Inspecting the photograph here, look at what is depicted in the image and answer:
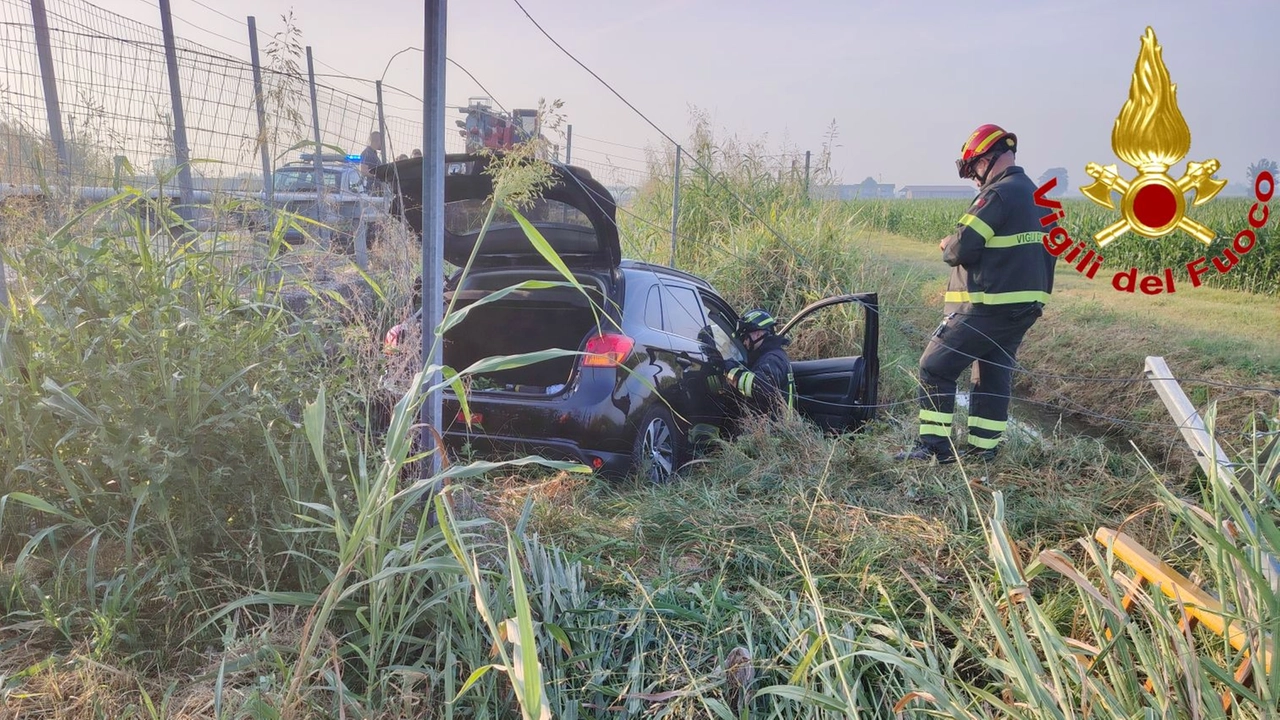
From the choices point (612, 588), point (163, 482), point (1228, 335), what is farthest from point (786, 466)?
point (1228, 335)

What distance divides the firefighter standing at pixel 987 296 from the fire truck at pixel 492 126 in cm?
247

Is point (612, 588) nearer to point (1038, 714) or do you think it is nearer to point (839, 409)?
point (1038, 714)

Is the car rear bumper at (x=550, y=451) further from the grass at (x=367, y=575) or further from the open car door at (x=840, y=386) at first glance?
the open car door at (x=840, y=386)

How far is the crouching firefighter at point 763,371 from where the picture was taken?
465cm

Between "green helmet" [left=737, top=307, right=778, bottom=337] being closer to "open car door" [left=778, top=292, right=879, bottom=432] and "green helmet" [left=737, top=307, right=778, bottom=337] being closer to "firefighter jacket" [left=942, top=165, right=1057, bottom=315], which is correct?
"open car door" [left=778, top=292, right=879, bottom=432]

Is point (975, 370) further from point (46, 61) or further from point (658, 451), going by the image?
point (46, 61)

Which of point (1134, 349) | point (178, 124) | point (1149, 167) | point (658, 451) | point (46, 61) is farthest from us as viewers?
point (1134, 349)

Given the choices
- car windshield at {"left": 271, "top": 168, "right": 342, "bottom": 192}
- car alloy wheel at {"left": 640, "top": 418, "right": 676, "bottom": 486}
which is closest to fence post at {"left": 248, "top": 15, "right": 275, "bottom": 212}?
car windshield at {"left": 271, "top": 168, "right": 342, "bottom": 192}

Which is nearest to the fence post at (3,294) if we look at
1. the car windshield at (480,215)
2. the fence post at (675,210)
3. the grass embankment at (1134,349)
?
the car windshield at (480,215)

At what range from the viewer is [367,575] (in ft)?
6.17

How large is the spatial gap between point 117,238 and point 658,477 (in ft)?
8.63

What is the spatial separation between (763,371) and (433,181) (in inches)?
113

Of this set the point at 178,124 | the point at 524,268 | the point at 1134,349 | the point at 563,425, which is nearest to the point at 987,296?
the point at 563,425

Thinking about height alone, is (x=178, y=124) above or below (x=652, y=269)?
above
